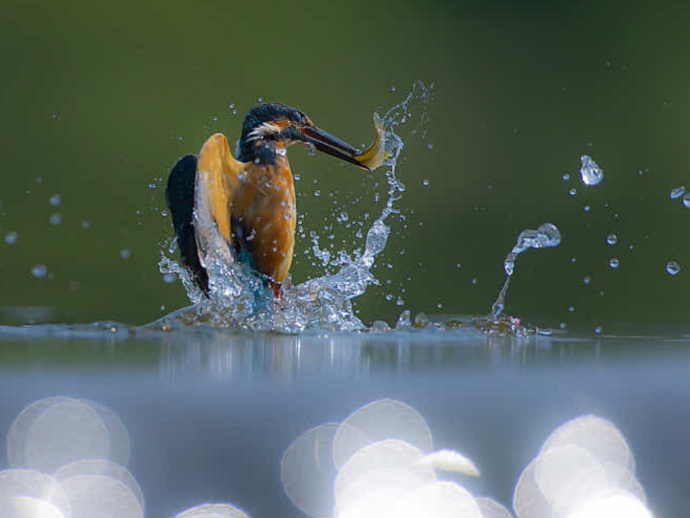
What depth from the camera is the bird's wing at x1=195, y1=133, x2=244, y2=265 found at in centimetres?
185

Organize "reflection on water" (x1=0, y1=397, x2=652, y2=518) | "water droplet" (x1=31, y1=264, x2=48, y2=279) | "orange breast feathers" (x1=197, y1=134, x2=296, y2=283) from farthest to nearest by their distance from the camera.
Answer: "water droplet" (x1=31, y1=264, x2=48, y2=279) → "orange breast feathers" (x1=197, y1=134, x2=296, y2=283) → "reflection on water" (x1=0, y1=397, x2=652, y2=518)

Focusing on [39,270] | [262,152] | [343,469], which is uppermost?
[262,152]

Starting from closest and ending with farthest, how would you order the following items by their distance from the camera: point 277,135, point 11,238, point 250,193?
point 250,193 < point 277,135 < point 11,238

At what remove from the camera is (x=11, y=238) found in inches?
164

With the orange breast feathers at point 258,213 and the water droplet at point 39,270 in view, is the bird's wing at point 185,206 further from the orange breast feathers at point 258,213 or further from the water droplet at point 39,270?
the water droplet at point 39,270

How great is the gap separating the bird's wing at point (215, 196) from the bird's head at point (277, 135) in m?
0.22

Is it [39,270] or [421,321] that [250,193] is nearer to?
[421,321]

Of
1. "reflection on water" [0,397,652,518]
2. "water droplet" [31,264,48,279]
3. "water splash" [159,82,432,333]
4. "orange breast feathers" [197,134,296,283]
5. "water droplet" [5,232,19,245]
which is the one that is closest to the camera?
"reflection on water" [0,397,652,518]

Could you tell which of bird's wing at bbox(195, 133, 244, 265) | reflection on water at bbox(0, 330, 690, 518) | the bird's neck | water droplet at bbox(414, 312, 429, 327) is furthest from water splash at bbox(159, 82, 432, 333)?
reflection on water at bbox(0, 330, 690, 518)

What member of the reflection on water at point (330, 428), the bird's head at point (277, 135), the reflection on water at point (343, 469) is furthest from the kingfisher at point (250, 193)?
the reflection on water at point (343, 469)

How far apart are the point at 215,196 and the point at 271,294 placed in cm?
29

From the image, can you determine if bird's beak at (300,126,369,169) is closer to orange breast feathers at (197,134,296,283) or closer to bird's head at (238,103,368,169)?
bird's head at (238,103,368,169)

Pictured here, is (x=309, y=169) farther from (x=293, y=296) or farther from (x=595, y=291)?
(x=293, y=296)

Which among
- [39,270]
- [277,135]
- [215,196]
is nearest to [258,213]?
[215,196]
